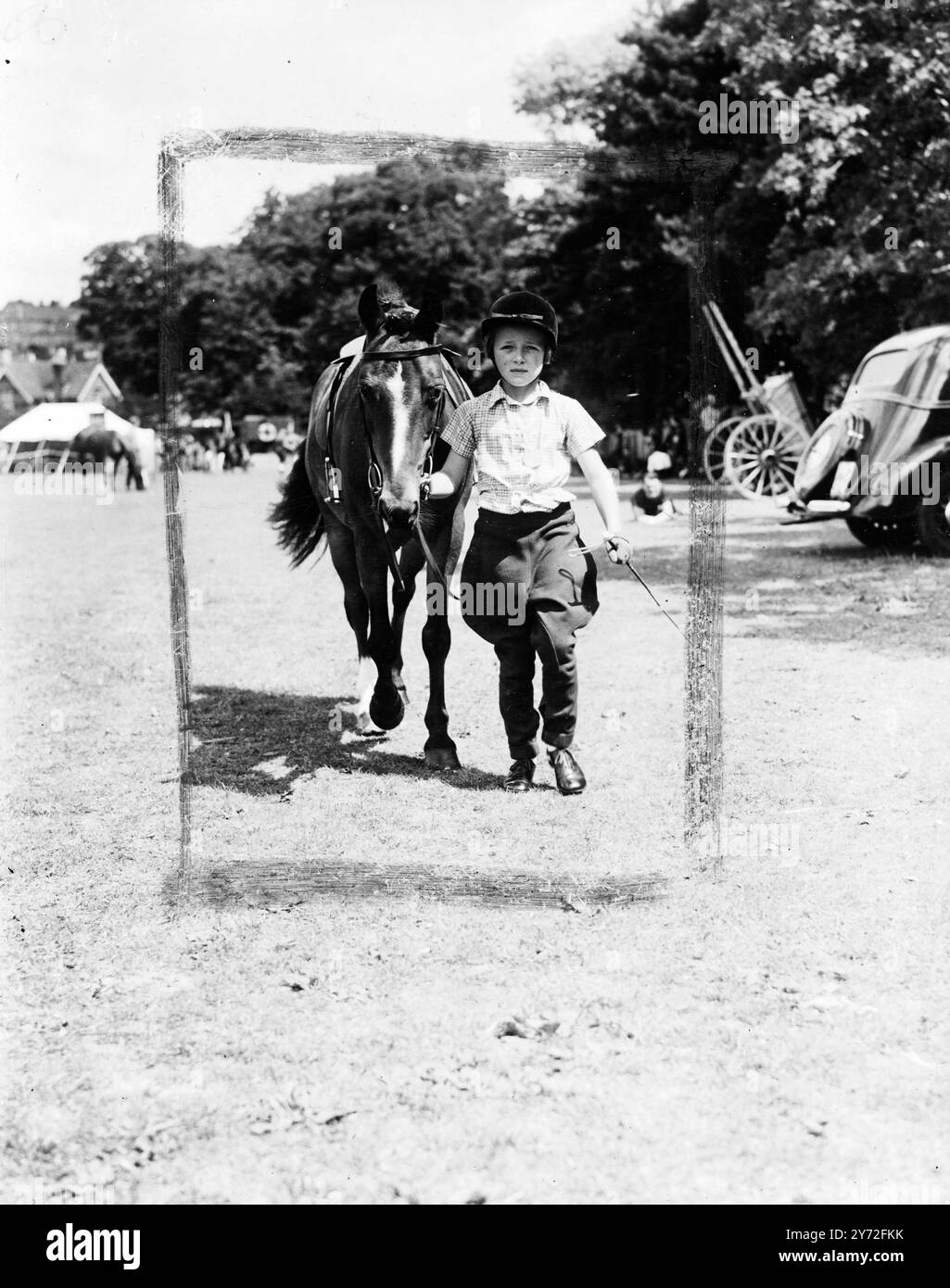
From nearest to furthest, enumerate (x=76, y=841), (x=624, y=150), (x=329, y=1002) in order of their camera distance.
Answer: (x=329, y=1002)
(x=624, y=150)
(x=76, y=841)

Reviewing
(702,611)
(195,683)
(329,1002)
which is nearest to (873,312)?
(195,683)

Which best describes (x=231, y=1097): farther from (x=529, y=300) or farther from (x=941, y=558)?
(x=941, y=558)

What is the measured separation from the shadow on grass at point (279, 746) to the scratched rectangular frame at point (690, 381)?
125 centimetres

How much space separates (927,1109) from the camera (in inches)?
137

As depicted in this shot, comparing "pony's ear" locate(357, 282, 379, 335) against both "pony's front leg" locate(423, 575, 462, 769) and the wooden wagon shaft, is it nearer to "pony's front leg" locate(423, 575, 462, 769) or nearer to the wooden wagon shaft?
"pony's front leg" locate(423, 575, 462, 769)

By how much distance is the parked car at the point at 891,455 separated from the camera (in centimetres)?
1573

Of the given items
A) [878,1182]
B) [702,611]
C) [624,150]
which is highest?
[624,150]

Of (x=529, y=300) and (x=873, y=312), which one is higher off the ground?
(x=873, y=312)

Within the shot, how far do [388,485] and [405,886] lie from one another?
59.4 inches

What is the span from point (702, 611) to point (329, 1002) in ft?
6.91

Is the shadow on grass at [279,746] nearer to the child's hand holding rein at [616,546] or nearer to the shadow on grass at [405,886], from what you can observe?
the shadow on grass at [405,886]

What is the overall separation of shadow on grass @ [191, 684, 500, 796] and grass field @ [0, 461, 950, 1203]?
1.3 inches

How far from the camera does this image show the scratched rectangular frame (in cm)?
469

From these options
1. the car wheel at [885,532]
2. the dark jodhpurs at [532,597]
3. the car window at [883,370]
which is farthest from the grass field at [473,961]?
the car window at [883,370]
